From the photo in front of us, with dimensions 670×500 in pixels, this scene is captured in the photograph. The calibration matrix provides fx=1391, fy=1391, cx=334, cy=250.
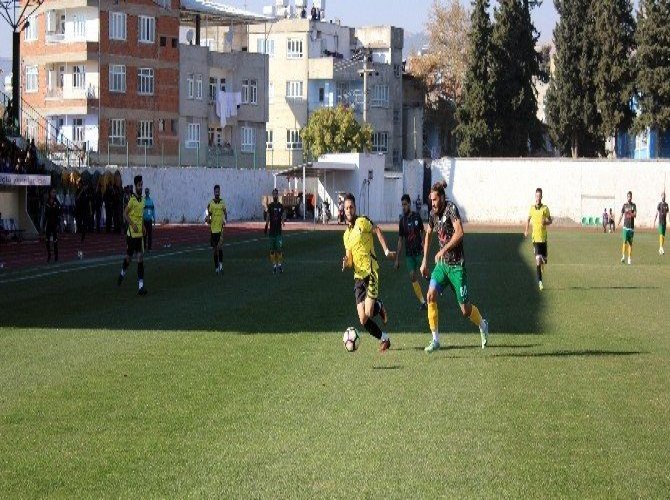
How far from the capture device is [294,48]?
116938 mm

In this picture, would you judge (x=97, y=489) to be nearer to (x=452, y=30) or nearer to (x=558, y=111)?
(x=558, y=111)

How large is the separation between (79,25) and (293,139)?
33579 millimetres

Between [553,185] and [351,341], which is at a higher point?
[553,185]

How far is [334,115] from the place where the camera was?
344 feet

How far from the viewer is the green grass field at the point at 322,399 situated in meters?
10.5

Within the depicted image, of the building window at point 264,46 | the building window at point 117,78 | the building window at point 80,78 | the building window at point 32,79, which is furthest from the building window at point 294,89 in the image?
the building window at point 80,78

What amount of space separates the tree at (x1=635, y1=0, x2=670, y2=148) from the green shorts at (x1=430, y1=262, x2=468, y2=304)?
72.5m

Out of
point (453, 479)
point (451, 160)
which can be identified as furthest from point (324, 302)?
point (451, 160)

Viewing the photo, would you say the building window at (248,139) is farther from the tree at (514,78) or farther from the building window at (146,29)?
the tree at (514,78)

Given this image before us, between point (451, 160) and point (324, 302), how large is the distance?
59.2 meters

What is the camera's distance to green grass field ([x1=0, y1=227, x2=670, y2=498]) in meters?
10.5

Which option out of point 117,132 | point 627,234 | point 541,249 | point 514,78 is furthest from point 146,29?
point 541,249

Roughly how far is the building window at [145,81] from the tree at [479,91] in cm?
2123

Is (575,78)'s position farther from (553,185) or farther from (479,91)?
(553,185)
